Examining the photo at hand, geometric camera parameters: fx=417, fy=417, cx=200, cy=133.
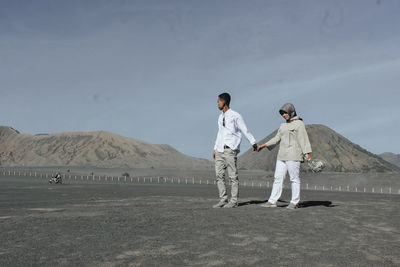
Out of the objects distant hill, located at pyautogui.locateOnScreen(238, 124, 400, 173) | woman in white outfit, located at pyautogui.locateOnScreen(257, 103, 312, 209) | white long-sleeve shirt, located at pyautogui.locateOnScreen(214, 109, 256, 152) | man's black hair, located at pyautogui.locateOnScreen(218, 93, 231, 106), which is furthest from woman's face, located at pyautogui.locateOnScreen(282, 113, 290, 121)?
distant hill, located at pyautogui.locateOnScreen(238, 124, 400, 173)

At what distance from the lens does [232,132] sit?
28.8 feet

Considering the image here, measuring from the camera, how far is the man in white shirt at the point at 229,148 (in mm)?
8648

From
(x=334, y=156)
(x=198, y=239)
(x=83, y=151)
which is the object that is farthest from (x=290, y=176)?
(x=83, y=151)

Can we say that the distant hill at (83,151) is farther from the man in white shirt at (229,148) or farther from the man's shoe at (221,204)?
the man's shoe at (221,204)

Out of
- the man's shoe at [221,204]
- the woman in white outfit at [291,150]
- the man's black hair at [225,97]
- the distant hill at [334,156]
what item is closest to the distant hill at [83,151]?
the distant hill at [334,156]

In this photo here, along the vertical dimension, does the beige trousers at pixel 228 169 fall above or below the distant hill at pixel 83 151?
below

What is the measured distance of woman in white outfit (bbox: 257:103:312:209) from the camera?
28.3 feet

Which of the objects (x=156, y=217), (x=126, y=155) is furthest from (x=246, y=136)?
(x=126, y=155)

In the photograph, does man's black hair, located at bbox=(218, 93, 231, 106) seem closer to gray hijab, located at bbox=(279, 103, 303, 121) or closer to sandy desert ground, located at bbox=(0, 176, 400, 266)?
gray hijab, located at bbox=(279, 103, 303, 121)

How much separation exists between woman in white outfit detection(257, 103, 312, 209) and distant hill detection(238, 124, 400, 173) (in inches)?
5088

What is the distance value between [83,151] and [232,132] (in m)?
163

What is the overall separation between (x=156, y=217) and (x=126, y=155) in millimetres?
160983

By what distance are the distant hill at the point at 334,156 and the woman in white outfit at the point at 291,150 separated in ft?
424

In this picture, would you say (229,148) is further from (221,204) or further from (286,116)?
(286,116)
